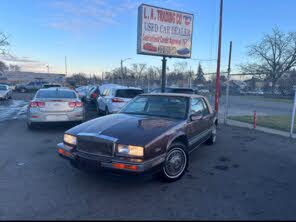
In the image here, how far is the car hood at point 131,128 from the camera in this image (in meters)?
3.21

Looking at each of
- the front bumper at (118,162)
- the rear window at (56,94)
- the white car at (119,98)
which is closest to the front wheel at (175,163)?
the front bumper at (118,162)

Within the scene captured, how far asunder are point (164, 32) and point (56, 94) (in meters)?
6.64

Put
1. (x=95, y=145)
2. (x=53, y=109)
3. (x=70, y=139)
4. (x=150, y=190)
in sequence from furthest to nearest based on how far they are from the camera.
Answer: (x=53, y=109) → (x=70, y=139) → (x=150, y=190) → (x=95, y=145)

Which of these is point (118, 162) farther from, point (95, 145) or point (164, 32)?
point (164, 32)

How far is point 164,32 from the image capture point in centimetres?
1127

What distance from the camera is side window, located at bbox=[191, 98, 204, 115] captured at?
470cm

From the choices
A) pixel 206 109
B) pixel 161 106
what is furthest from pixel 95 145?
pixel 206 109

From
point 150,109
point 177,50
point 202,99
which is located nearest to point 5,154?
point 150,109

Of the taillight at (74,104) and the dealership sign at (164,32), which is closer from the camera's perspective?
the taillight at (74,104)

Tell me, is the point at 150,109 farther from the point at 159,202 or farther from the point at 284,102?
the point at 284,102

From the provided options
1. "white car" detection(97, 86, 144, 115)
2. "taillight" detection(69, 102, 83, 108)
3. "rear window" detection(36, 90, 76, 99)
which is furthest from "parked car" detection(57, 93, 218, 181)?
"white car" detection(97, 86, 144, 115)

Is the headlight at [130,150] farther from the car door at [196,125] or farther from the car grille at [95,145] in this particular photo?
the car door at [196,125]

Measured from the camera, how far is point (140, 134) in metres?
3.32

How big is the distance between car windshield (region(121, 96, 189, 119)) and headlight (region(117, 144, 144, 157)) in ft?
4.85
